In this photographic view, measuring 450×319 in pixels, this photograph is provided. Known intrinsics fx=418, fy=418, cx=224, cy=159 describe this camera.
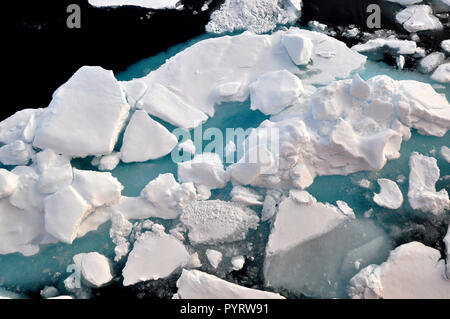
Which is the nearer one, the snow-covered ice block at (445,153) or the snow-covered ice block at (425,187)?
the snow-covered ice block at (425,187)

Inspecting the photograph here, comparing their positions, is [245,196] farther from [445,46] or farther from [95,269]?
[445,46]

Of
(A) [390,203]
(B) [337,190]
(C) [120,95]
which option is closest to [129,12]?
(C) [120,95]

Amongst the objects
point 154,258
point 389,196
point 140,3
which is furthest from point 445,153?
point 140,3

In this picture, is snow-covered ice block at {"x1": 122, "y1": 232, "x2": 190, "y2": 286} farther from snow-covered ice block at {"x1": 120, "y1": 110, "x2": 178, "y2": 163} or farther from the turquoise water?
snow-covered ice block at {"x1": 120, "y1": 110, "x2": 178, "y2": 163}

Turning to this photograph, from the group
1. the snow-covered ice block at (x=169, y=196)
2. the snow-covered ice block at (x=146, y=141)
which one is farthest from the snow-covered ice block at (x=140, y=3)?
the snow-covered ice block at (x=169, y=196)

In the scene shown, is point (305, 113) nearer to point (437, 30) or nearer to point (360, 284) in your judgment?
point (360, 284)

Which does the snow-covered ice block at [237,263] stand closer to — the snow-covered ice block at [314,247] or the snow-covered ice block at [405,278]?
the snow-covered ice block at [314,247]
